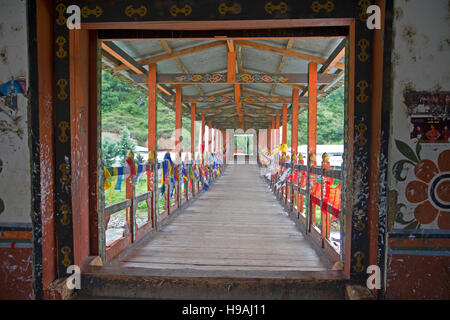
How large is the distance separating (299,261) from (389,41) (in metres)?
2.01

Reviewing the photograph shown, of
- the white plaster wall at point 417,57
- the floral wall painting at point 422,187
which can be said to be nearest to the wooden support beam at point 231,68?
the white plaster wall at point 417,57

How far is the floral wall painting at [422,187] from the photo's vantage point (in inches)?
71.2

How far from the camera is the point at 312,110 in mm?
4238

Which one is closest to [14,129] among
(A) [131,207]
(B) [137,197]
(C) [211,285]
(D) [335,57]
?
(A) [131,207]

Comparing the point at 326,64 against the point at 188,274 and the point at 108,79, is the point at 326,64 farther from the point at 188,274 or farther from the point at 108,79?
the point at 108,79

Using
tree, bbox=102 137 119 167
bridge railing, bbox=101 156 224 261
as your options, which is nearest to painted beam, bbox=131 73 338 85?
bridge railing, bbox=101 156 224 261

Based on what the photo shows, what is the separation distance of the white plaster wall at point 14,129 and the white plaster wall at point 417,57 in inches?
99.3

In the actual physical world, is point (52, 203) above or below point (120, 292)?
above

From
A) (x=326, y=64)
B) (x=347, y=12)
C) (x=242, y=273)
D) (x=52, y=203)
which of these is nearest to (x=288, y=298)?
(x=242, y=273)

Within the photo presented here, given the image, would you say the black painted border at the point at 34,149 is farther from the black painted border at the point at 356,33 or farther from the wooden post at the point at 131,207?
the wooden post at the point at 131,207

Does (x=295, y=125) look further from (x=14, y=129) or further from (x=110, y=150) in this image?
(x=110, y=150)

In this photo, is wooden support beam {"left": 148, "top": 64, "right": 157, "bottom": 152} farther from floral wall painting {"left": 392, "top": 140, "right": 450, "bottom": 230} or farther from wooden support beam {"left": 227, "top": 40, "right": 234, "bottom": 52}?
floral wall painting {"left": 392, "top": 140, "right": 450, "bottom": 230}

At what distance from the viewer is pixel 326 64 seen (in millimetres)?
4270
